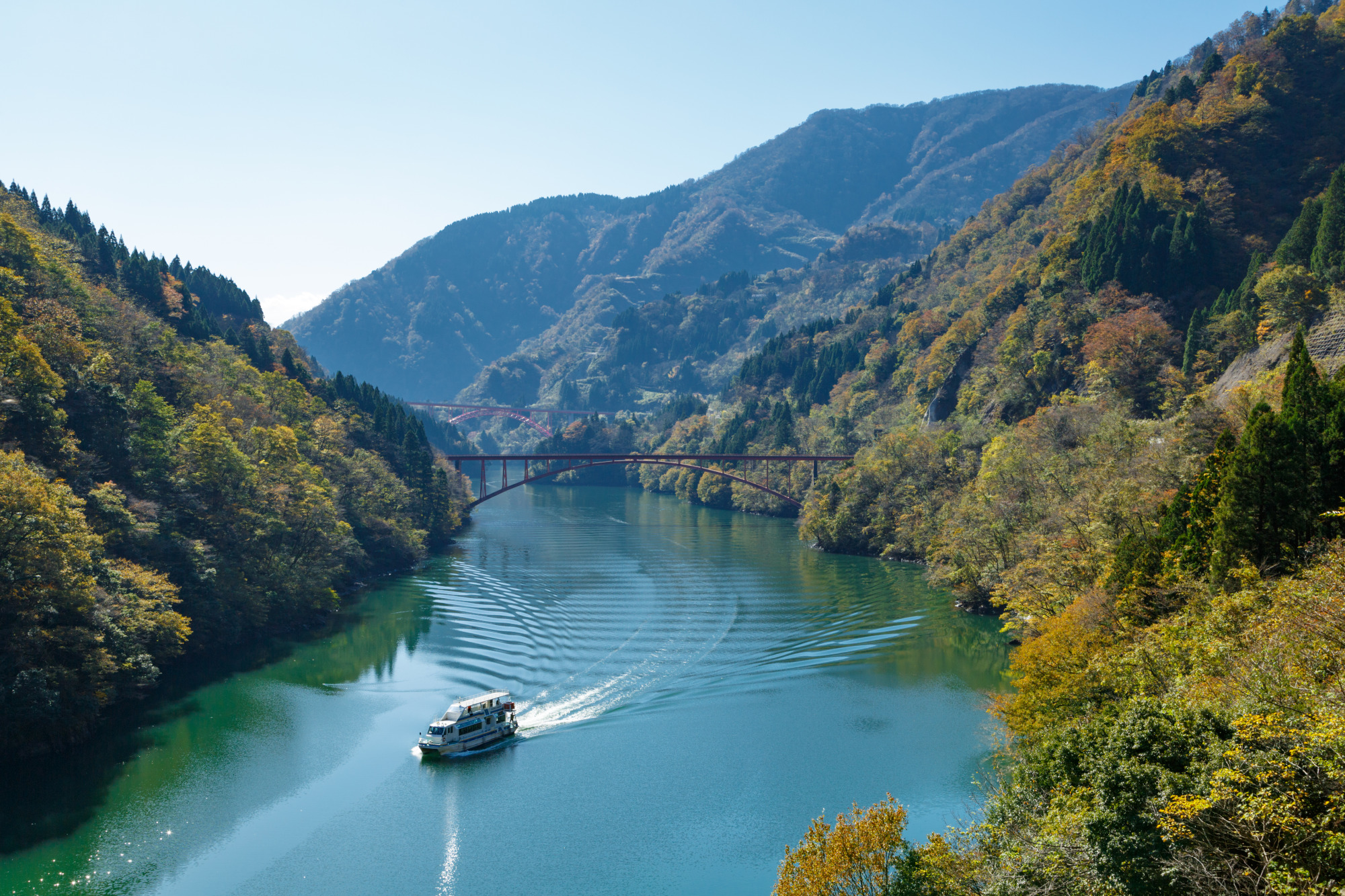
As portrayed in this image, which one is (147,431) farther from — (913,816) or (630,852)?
(913,816)

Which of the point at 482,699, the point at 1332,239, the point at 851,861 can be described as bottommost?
the point at 482,699

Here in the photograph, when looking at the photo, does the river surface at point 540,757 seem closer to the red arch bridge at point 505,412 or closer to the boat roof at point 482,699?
the boat roof at point 482,699

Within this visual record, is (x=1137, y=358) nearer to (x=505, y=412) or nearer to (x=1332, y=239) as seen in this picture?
(x=1332, y=239)

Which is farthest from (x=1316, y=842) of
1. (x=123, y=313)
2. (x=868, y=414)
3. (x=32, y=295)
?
(x=868, y=414)

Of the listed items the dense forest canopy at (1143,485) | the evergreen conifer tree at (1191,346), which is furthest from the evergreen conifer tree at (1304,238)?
the evergreen conifer tree at (1191,346)

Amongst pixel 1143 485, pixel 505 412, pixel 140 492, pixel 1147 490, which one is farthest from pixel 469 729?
pixel 505 412

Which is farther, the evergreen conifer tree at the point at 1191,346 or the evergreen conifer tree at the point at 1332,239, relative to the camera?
the evergreen conifer tree at the point at 1191,346
